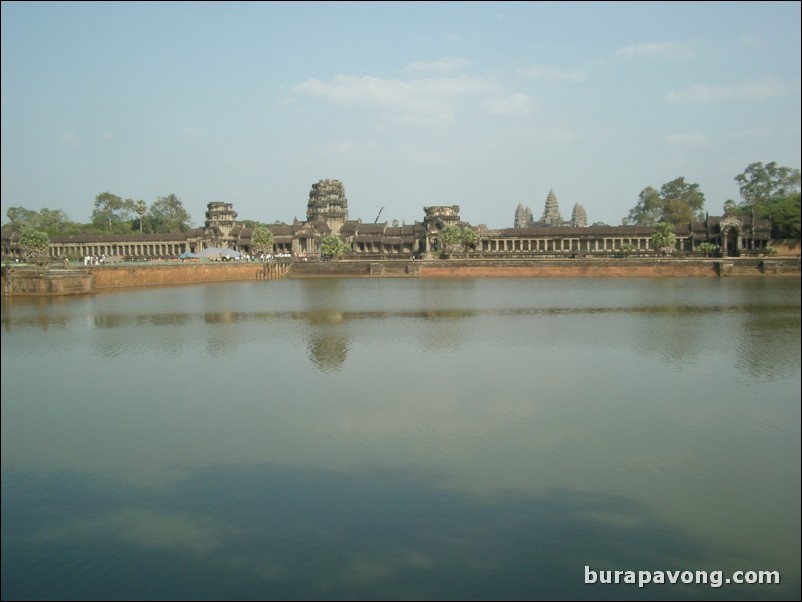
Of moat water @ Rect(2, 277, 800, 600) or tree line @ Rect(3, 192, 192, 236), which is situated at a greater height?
tree line @ Rect(3, 192, 192, 236)

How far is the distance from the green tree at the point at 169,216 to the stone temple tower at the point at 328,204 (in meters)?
26.8

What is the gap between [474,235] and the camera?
71938mm

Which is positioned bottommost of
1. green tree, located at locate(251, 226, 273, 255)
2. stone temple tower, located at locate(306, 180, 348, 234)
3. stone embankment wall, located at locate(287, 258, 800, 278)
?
stone embankment wall, located at locate(287, 258, 800, 278)

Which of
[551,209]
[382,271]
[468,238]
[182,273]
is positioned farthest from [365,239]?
[551,209]

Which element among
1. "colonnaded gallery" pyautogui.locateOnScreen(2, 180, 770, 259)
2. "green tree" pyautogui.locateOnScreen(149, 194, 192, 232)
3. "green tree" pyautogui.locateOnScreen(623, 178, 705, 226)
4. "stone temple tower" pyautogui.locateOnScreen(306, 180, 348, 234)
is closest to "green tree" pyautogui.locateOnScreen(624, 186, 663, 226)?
"green tree" pyautogui.locateOnScreen(623, 178, 705, 226)

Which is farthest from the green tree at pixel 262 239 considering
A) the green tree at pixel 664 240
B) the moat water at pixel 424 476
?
the moat water at pixel 424 476

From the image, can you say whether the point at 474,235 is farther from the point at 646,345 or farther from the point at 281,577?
the point at 281,577

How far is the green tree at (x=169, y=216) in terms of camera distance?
103125 millimetres

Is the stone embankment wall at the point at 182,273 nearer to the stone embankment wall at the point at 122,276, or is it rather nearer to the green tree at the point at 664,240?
the stone embankment wall at the point at 122,276

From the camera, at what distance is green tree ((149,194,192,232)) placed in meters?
103

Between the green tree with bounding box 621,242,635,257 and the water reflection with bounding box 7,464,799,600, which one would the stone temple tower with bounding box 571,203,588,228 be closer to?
the green tree with bounding box 621,242,635,257

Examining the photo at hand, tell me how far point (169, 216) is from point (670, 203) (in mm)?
76139

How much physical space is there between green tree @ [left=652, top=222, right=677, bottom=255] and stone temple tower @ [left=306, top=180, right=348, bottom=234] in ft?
128

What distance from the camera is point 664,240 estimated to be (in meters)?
66.9
